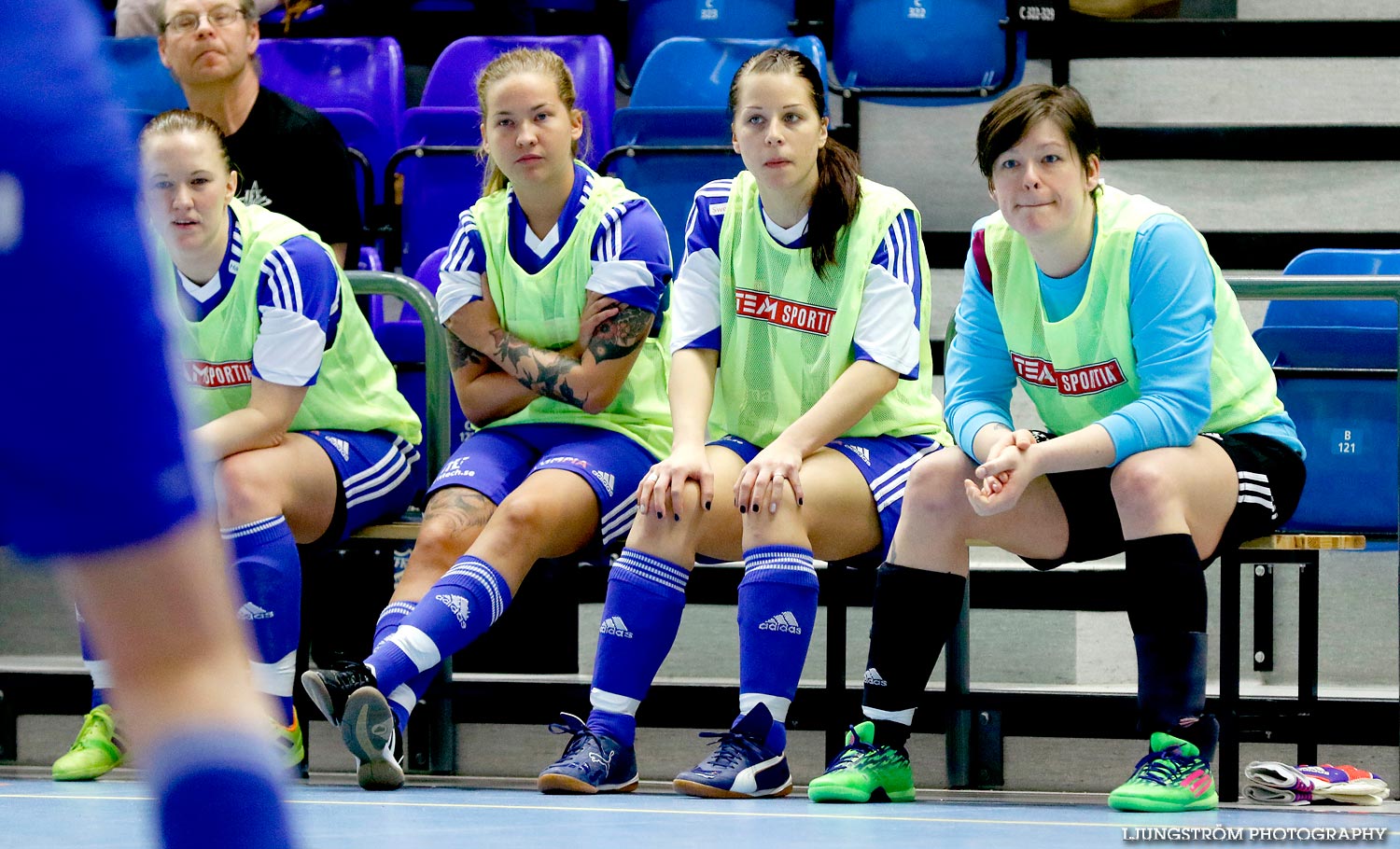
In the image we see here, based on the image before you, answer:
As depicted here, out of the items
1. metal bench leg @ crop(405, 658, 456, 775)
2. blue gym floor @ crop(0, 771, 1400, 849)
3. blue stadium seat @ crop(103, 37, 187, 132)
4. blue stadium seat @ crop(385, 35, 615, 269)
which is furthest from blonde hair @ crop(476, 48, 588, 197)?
blue stadium seat @ crop(103, 37, 187, 132)

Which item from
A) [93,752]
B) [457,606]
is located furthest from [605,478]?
[93,752]

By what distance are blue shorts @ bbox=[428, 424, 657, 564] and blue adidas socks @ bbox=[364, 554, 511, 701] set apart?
0.73 ft

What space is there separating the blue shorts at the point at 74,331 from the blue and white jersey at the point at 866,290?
82.7 inches

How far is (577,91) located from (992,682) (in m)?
1.92

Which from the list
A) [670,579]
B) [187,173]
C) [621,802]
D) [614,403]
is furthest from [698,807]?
[187,173]

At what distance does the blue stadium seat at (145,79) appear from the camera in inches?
159

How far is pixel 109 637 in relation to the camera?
599 mm

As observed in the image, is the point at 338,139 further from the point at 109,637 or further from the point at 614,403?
the point at 109,637

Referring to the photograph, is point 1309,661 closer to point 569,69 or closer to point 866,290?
point 866,290

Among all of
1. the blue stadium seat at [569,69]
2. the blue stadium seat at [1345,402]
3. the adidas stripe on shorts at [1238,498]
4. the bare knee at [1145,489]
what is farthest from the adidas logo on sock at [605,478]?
the blue stadium seat at [569,69]

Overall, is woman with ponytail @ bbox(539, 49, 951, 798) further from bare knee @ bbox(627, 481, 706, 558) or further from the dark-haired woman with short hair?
the dark-haired woman with short hair

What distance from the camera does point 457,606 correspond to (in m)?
2.51

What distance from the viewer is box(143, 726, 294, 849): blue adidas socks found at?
0.61 metres

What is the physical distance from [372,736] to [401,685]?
0.12 m
